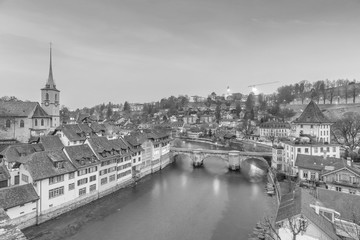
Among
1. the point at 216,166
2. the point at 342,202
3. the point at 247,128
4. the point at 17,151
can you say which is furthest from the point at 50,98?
the point at 247,128

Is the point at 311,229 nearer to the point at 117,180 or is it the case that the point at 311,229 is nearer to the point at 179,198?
the point at 179,198

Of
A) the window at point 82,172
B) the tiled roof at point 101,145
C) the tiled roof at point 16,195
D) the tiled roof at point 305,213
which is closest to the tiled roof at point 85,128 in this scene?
the tiled roof at point 101,145

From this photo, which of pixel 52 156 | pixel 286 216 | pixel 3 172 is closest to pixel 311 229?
pixel 286 216

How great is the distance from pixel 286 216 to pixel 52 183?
24.2 metres

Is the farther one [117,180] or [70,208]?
[117,180]

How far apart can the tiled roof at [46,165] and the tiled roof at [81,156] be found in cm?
77

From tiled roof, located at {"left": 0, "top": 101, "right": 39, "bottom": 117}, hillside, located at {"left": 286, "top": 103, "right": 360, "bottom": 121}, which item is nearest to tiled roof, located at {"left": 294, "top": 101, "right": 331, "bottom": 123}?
hillside, located at {"left": 286, "top": 103, "right": 360, "bottom": 121}

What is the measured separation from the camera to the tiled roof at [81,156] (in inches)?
1204

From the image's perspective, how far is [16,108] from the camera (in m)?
47.8

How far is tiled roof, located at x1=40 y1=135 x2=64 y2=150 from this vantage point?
3681 cm

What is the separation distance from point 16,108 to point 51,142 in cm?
1675

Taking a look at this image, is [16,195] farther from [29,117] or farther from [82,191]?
[29,117]

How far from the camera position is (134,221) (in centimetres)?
2759

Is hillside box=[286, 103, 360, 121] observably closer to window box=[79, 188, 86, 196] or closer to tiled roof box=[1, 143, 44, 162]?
window box=[79, 188, 86, 196]
